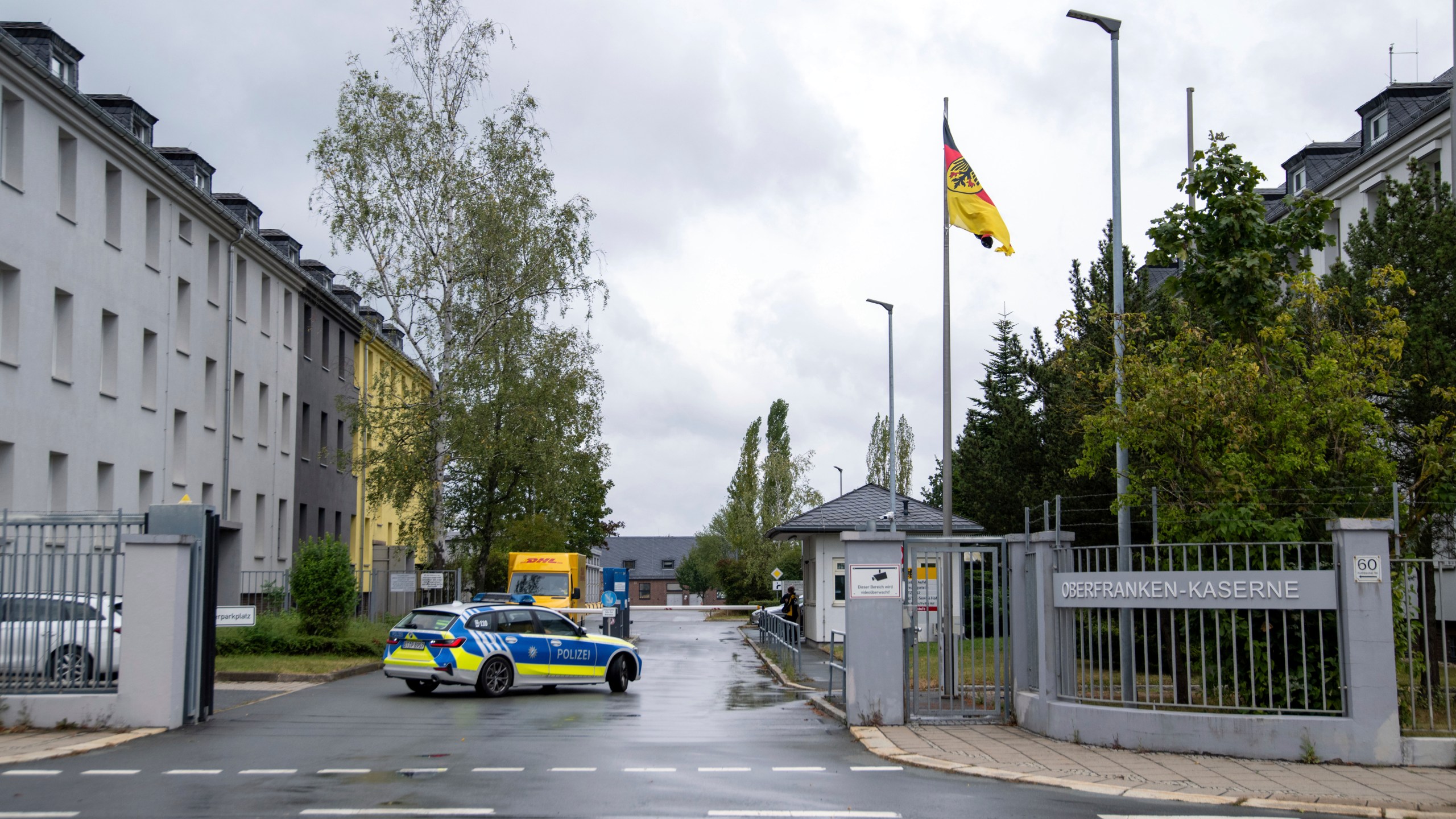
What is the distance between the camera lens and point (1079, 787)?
34.6ft

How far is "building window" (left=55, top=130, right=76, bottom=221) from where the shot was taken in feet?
87.7

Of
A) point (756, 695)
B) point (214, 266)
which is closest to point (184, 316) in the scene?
point (214, 266)

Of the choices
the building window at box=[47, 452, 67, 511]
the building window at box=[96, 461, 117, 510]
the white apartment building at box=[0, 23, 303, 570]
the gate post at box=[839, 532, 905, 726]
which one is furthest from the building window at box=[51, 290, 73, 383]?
the gate post at box=[839, 532, 905, 726]

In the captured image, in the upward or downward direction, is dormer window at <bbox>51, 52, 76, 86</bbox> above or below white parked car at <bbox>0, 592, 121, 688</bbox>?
above

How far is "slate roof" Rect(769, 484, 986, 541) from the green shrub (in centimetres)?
1259

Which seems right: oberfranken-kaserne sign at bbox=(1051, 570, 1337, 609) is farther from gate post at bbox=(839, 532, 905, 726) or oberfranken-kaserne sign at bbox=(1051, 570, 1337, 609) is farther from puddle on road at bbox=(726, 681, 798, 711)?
puddle on road at bbox=(726, 681, 798, 711)

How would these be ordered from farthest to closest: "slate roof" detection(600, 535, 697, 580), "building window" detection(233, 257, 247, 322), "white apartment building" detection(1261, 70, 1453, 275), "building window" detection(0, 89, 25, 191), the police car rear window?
1. "slate roof" detection(600, 535, 697, 580)
2. "building window" detection(233, 257, 247, 322)
3. "white apartment building" detection(1261, 70, 1453, 275)
4. "building window" detection(0, 89, 25, 191)
5. the police car rear window

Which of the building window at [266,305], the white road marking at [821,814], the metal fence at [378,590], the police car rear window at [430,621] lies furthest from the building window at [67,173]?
the white road marking at [821,814]

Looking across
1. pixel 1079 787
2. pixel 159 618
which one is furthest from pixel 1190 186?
pixel 159 618

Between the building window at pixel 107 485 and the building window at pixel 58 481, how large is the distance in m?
1.94

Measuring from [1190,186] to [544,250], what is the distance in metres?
24.9

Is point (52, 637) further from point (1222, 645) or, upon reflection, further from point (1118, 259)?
point (1118, 259)

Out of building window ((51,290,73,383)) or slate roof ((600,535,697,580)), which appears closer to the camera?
building window ((51,290,73,383))

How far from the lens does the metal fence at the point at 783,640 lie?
87.9ft
